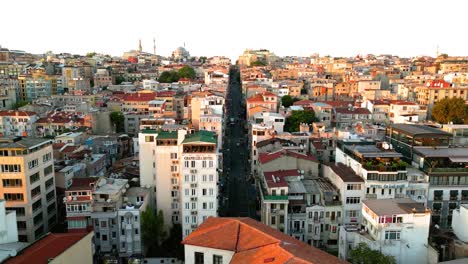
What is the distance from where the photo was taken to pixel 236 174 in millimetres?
46250

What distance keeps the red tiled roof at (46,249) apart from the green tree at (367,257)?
1618 cm

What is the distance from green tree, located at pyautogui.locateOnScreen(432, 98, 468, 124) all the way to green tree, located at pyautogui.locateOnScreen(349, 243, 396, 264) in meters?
42.2

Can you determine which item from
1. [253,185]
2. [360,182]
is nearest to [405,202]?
[360,182]

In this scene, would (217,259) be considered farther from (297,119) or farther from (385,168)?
(297,119)

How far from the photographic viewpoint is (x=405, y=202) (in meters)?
26.6

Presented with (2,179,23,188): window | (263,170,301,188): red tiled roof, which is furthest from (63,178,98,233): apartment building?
(263,170,301,188): red tiled roof

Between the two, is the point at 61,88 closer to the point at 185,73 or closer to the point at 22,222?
the point at 185,73

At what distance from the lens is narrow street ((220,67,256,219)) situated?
1473 inches

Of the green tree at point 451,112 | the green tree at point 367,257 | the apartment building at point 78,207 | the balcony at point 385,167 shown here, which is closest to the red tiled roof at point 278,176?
the balcony at point 385,167

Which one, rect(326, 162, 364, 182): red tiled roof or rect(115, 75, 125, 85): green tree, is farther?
rect(115, 75, 125, 85): green tree

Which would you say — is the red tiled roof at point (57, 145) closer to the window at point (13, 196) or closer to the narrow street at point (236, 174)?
the window at point (13, 196)

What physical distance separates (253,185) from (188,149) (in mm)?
14013

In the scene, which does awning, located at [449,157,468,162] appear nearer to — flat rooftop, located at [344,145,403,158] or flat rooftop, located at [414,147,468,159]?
flat rooftop, located at [414,147,468,159]

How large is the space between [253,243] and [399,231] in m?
9.75
